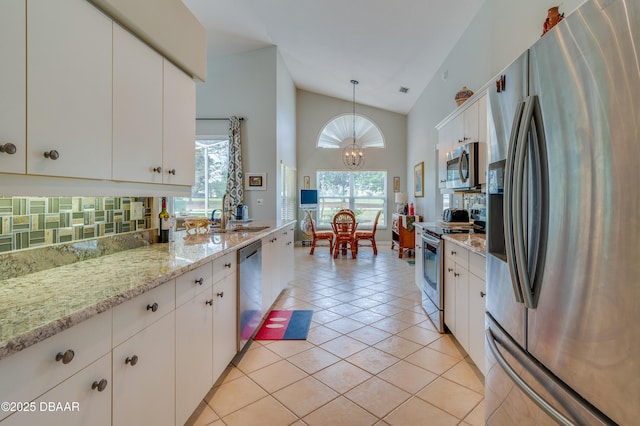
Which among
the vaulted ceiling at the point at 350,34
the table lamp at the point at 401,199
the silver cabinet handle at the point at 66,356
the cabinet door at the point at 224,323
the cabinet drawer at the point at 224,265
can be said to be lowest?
the cabinet door at the point at 224,323

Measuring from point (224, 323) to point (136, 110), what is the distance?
130cm


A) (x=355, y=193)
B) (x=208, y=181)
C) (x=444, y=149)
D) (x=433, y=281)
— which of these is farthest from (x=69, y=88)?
(x=355, y=193)

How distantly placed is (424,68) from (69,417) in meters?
6.02

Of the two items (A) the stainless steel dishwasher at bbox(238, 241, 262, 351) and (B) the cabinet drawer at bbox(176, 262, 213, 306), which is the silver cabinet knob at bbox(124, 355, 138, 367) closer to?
(B) the cabinet drawer at bbox(176, 262, 213, 306)

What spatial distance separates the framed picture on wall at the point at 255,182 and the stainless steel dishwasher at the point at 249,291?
3424mm

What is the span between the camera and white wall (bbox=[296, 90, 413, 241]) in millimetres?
8398

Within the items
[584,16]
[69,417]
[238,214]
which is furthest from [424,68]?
[69,417]

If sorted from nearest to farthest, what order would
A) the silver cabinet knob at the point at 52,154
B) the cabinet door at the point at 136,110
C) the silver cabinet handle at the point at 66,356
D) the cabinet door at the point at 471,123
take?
the silver cabinet handle at the point at 66,356 → the silver cabinet knob at the point at 52,154 → the cabinet door at the point at 136,110 → the cabinet door at the point at 471,123

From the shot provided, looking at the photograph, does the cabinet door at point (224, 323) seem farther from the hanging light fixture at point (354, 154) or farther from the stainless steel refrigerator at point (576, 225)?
the hanging light fixture at point (354, 154)

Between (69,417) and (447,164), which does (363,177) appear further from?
(69,417)

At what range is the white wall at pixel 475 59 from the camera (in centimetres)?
267

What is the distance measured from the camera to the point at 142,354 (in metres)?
1.19

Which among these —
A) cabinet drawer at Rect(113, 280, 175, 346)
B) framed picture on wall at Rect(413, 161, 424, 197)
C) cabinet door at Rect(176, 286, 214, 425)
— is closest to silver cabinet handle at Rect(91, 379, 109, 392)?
cabinet drawer at Rect(113, 280, 175, 346)

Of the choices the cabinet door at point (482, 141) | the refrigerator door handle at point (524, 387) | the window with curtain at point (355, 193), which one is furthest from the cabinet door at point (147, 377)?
the window with curtain at point (355, 193)
